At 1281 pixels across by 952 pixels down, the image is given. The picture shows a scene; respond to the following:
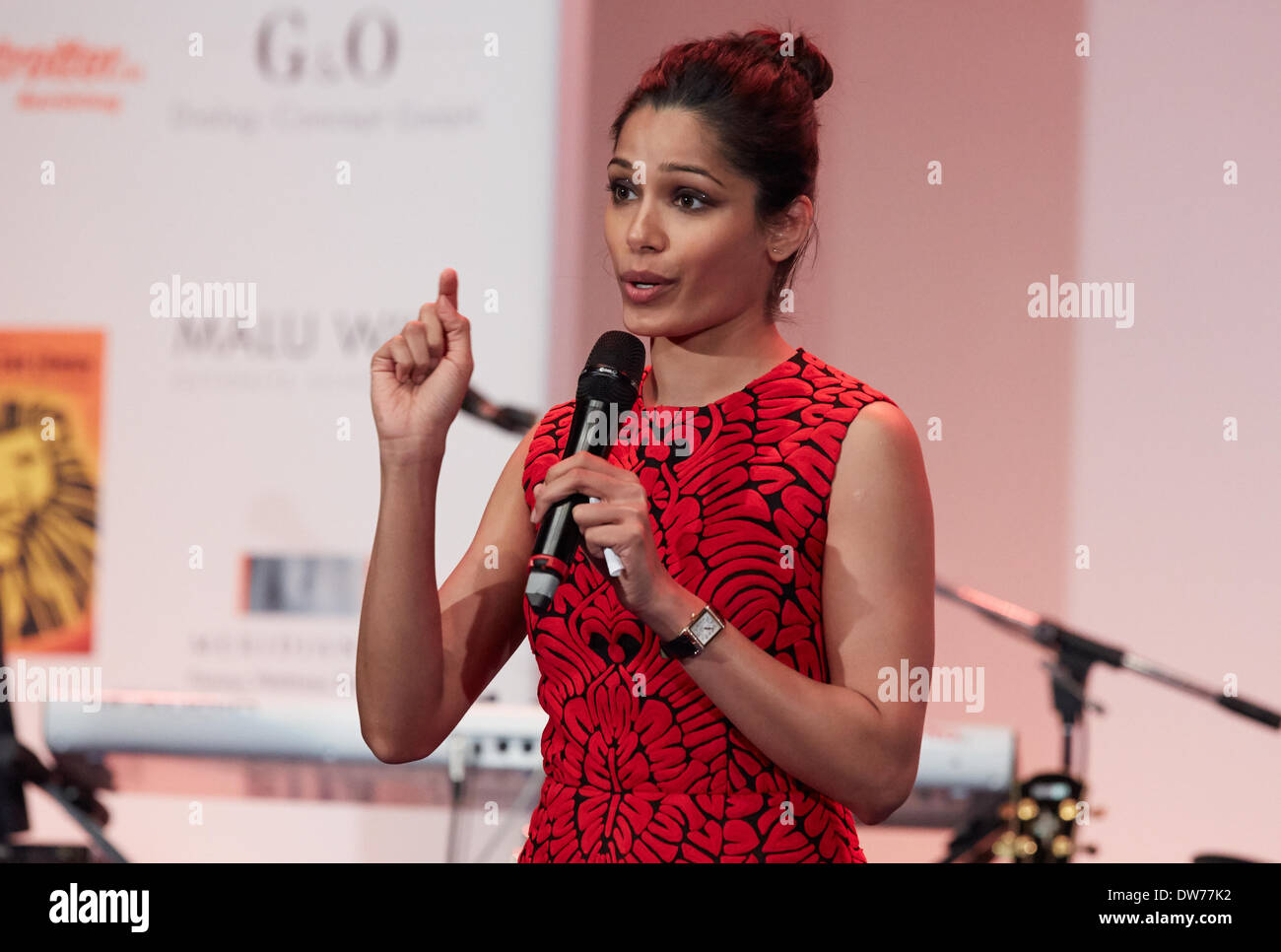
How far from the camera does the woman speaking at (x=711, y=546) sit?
3.95 feet

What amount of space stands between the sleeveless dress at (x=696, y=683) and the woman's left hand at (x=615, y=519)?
0.15 m

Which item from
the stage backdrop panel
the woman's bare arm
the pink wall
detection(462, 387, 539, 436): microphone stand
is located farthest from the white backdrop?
the woman's bare arm

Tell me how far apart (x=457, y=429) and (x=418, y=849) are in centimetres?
91

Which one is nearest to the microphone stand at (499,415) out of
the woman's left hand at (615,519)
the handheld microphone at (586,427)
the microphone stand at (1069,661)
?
the microphone stand at (1069,661)

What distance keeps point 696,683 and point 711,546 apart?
0.14 metres

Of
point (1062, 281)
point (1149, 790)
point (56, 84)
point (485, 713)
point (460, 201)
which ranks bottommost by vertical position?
point (1149, 790)

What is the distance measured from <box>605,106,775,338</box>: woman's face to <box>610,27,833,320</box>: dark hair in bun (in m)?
0.02

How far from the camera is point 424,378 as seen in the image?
1.29 metres

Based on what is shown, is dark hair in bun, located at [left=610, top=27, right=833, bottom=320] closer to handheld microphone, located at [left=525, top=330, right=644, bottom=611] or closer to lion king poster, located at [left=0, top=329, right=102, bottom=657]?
handheld microphone, located at [left=525, top=330, right=644, bottom=611]

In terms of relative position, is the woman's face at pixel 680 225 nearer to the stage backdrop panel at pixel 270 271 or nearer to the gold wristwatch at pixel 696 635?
the gold wristwatch at pixel 696 635
